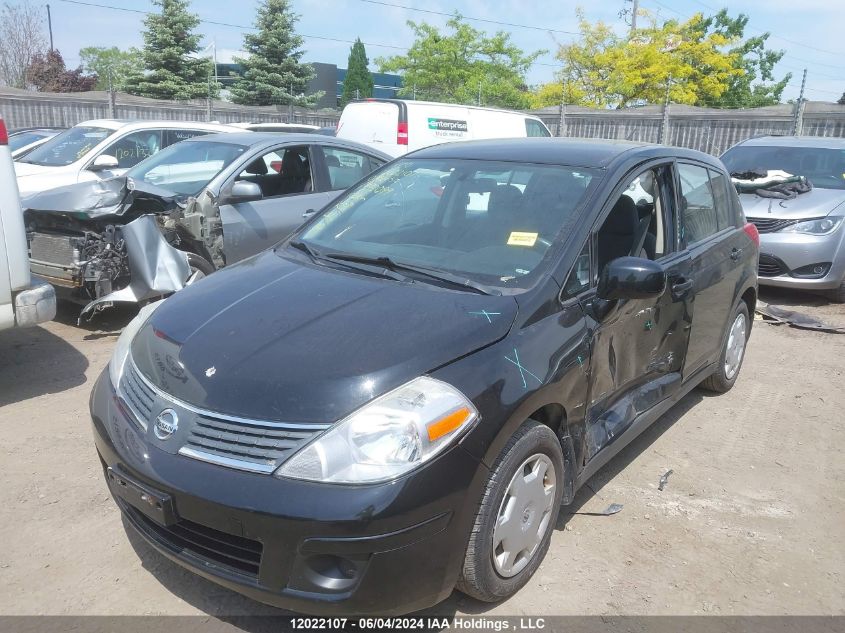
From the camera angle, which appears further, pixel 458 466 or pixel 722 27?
pixel 722 27

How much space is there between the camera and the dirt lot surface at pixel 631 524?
2840mm

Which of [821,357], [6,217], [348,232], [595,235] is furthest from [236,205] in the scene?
[821,357]

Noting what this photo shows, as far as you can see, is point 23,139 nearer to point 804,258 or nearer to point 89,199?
point 89,199

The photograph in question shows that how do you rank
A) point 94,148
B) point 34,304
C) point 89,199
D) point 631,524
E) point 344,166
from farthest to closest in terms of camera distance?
point 94,148, point 344,166, point 89,199, point 34,304, point 631,524

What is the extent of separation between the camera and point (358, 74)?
5569cm

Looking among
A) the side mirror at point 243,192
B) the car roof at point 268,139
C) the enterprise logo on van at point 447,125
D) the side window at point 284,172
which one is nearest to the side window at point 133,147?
the car roof at point 268,139

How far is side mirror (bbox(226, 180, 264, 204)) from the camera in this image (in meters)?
6.20

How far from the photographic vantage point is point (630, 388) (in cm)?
360

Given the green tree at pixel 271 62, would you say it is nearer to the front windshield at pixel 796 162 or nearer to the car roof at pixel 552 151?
the front windshield at pixel 796 162

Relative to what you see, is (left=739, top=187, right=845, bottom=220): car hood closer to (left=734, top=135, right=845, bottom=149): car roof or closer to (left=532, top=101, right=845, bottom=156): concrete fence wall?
(left=734, top=135, right=845, bottom=149): car roof

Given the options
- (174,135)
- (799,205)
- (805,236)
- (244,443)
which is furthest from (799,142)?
(244,443)

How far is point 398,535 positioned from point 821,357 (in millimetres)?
5504

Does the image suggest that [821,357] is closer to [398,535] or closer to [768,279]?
[768,279]

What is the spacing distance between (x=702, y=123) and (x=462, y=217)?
15.7 meters
